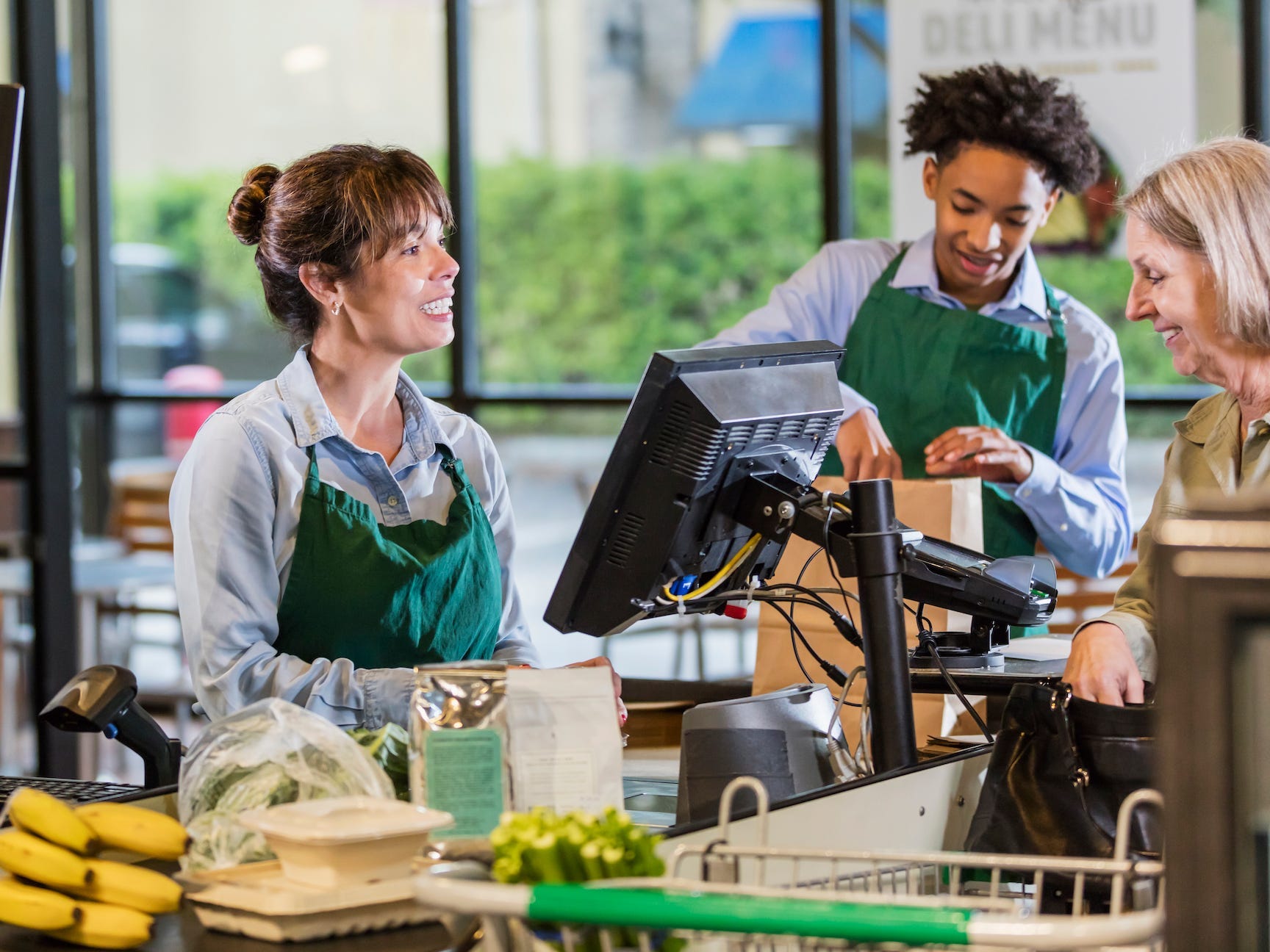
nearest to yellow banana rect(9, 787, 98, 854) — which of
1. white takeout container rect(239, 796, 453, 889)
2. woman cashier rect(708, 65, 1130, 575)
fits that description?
white takeout container rect(239, 796, 453, 889)

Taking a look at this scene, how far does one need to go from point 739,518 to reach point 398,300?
0.69 metres

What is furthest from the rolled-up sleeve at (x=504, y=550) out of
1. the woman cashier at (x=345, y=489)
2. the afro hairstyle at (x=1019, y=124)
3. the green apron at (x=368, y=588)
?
the afro hairstyle at (x=1019, y=124)

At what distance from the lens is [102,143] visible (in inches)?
207

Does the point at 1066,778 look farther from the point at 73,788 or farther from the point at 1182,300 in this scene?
the point at 73,788

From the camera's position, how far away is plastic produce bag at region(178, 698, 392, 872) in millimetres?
1256

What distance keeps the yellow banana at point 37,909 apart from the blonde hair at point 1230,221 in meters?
1.33

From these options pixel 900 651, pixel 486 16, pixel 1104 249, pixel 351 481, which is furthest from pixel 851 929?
pixel 486 16

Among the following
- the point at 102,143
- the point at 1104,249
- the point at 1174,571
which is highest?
the point at 102,143

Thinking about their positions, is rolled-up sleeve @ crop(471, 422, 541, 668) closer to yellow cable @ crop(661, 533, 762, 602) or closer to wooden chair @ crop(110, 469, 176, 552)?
yellow cable @ crop(661, 533, 762, 602)

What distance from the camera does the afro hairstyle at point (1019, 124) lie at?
2.54 m

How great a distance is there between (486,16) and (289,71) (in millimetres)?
736

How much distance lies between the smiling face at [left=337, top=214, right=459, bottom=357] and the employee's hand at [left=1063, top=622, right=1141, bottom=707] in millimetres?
886

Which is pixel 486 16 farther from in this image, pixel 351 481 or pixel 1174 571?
pixel 1174 571

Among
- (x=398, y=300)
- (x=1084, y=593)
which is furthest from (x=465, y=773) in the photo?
(x=1084, y=593)
